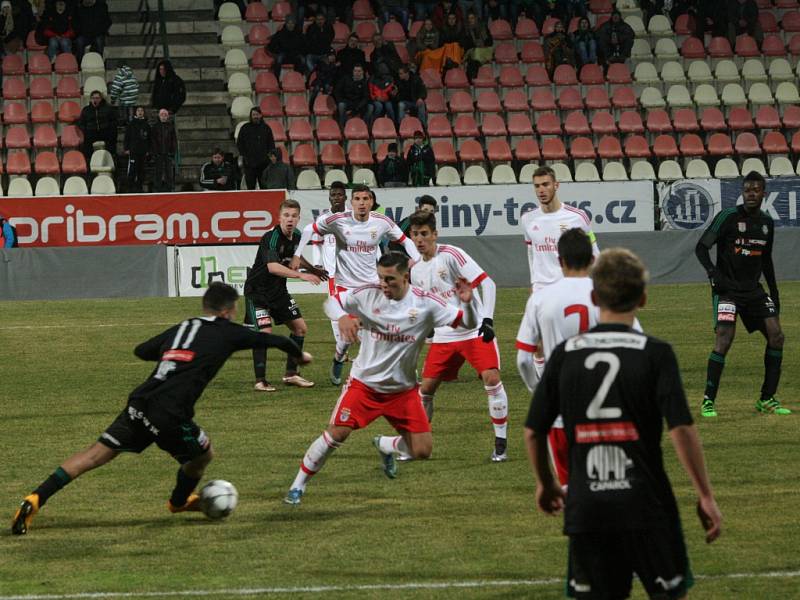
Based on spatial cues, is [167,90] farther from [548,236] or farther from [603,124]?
[548,236]

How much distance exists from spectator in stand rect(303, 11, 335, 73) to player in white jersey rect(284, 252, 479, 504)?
79.4 ft

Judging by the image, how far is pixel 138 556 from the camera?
7898 millimetres

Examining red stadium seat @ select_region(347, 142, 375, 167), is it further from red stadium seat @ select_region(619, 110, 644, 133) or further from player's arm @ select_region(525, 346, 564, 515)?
player's arm @ select_region(525, 346, 564, 515)

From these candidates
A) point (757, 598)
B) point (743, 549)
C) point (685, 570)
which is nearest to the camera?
point (685, 570)

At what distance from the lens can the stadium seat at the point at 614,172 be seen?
104 ft

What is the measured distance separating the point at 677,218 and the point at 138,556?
23.8 metres

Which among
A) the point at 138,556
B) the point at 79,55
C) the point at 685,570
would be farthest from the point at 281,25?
the point at 685,570

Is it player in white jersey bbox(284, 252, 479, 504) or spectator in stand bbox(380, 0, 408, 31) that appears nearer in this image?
player in white jersey bbox(284, 252, 479, 504)

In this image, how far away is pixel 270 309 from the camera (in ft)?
51.1

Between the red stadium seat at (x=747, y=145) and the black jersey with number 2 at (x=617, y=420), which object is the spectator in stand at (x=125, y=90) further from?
the black jersey with number 2 at (x=617, y=420)

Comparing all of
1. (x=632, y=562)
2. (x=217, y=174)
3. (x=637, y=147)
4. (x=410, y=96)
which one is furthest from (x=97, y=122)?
(x=632, y=562)

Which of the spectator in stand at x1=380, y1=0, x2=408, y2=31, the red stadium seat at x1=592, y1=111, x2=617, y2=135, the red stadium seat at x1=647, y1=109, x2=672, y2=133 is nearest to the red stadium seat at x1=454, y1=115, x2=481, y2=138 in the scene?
the red stadium seat at x1=592, y1=111, x2=617, y2=135

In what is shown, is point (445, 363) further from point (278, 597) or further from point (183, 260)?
point (183, 260)

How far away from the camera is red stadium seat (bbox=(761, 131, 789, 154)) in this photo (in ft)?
108
